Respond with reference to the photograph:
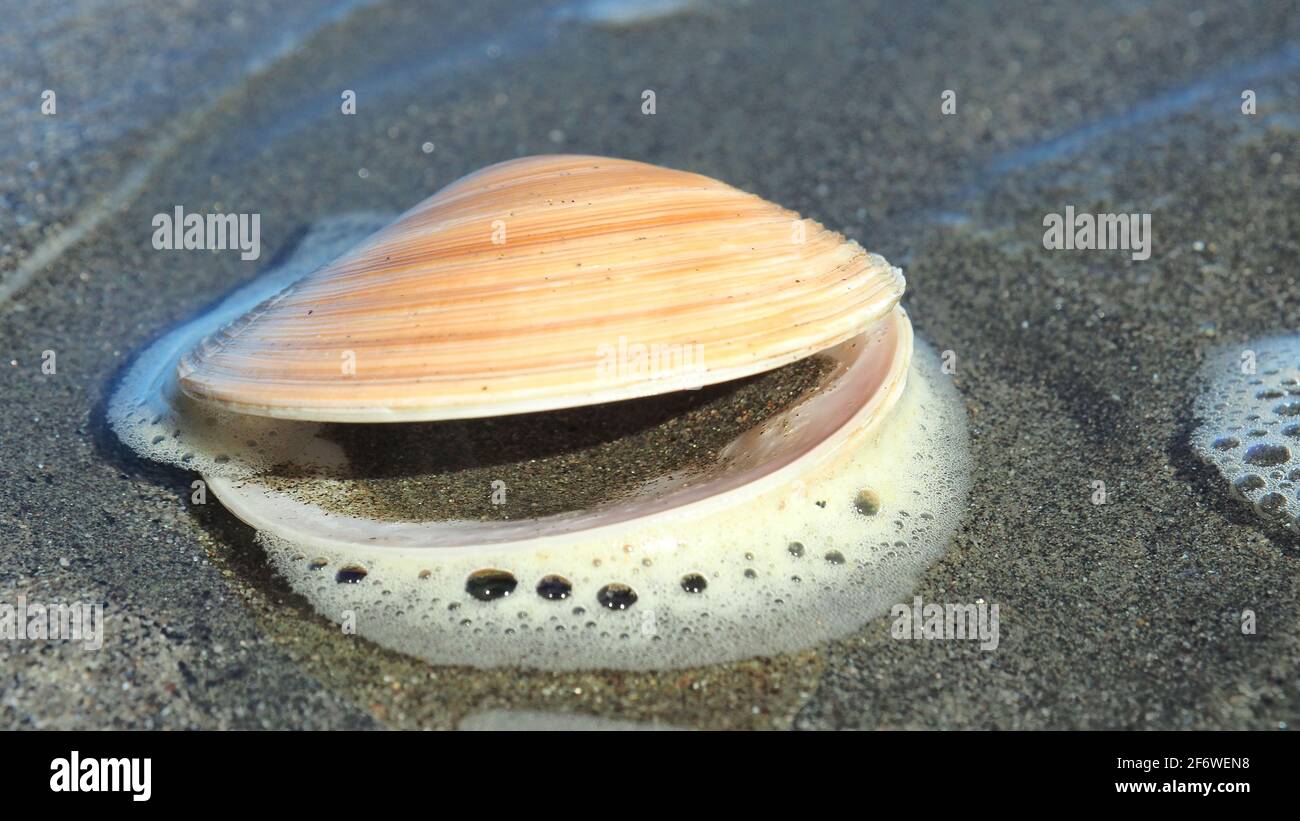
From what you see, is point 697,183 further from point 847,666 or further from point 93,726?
point 93,726

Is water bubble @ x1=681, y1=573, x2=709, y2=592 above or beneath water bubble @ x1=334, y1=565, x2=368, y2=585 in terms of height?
beneath
